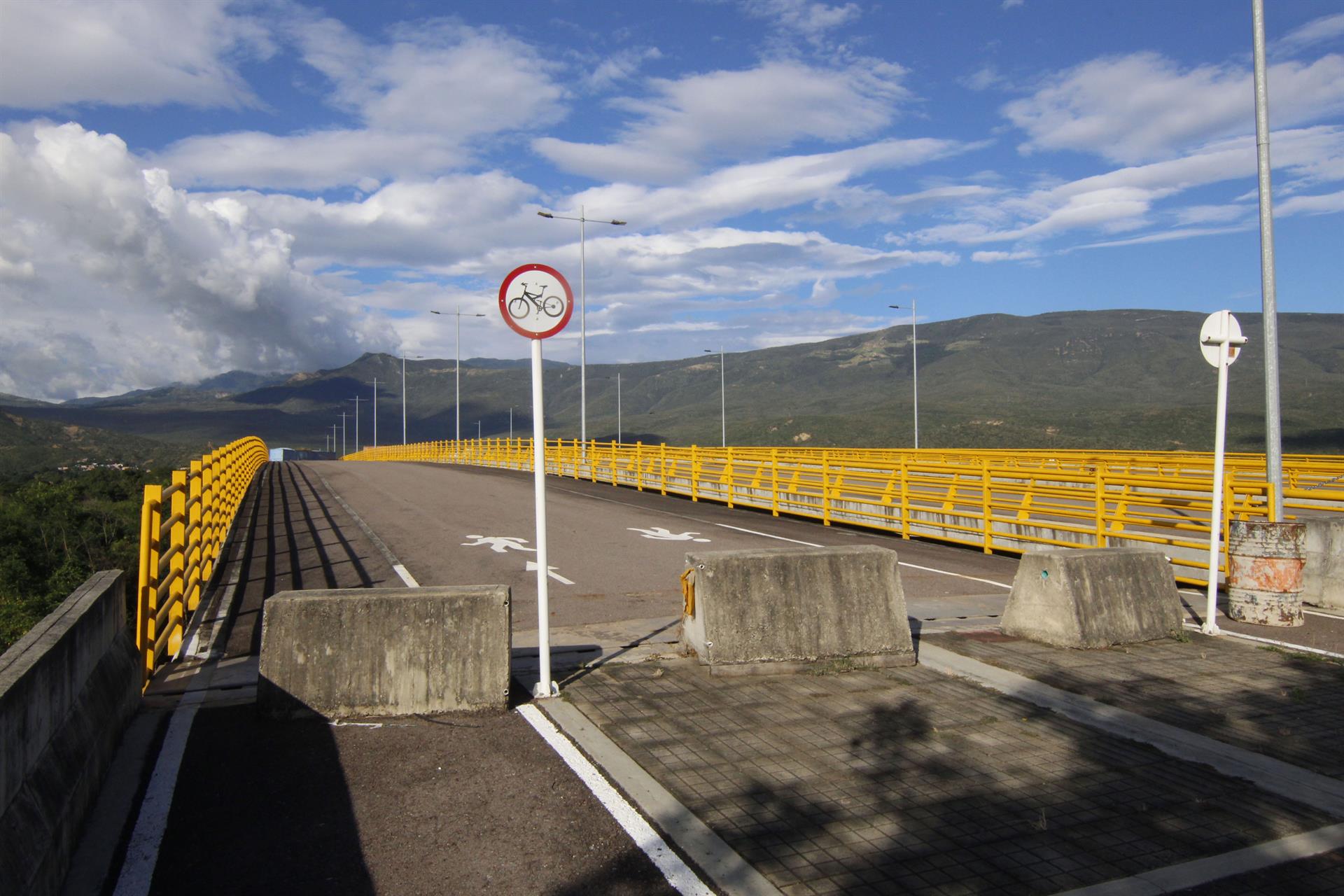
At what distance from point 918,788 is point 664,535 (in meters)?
12.9

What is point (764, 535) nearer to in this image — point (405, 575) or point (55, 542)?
point (405, 575)

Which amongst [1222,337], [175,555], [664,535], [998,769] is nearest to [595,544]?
[664,535]

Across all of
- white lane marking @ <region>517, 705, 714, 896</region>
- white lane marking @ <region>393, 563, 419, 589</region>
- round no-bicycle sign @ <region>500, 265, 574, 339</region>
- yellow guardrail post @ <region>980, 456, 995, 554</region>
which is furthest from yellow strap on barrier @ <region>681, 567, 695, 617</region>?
yellow guardrail post @ <region>980, 456, 995, 554</region>

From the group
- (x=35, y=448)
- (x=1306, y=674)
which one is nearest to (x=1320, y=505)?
(x=1306, y=674)

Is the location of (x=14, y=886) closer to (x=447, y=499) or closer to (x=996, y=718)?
(x=996, y=718)

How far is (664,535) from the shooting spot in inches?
701

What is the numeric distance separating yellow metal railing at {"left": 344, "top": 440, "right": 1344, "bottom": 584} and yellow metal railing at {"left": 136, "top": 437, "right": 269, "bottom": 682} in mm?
10244

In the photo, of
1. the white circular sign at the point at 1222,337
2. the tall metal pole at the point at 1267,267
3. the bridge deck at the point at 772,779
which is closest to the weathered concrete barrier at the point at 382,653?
the bridge deck at the point at 772,779

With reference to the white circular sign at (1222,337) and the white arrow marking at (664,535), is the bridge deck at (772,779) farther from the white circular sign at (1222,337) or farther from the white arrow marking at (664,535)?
the white arrow marking at (664,535)

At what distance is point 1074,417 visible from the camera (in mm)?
115500

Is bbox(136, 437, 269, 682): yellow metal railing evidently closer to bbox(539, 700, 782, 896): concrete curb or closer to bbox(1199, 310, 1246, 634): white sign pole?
bbox(539, 700, 782, 896): concrete curb

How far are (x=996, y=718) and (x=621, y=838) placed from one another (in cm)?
280

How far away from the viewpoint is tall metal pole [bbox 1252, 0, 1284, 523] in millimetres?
10336

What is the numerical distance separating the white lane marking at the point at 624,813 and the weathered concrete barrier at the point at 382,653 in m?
0.48
